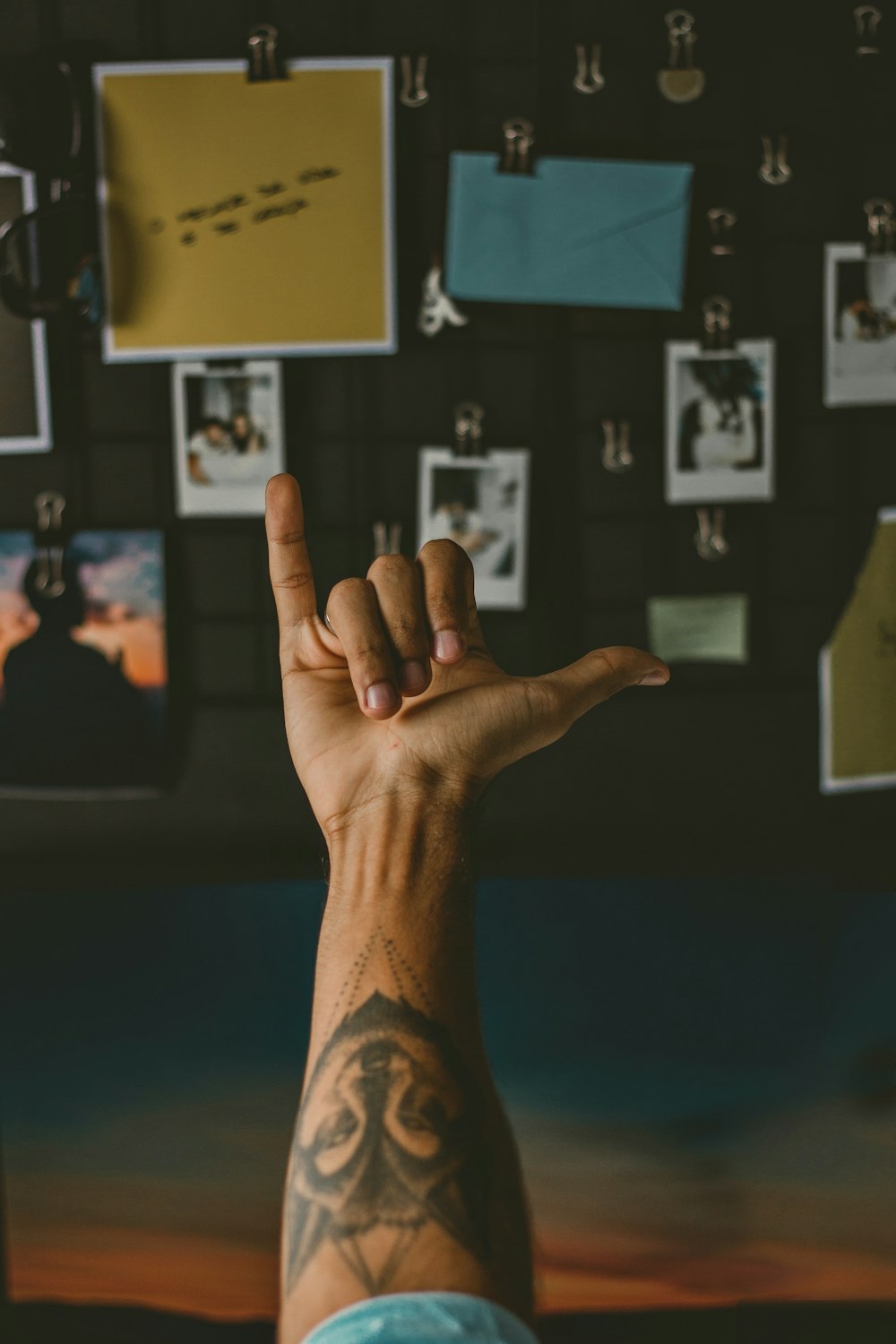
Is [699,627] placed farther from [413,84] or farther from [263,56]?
[263,56]

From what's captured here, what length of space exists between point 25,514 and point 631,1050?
94cm

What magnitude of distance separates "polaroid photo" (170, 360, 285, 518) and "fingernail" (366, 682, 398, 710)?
18.6 inches

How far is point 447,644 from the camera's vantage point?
0.57 m

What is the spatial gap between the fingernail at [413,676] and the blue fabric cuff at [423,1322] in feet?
1.14

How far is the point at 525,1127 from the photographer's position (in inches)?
39.6

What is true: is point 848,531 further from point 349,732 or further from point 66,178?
point 66,178

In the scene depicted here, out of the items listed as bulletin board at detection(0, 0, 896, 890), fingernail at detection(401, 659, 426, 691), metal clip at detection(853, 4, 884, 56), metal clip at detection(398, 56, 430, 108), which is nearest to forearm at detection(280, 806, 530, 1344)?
fingernail at detection(401, 659, 426, 691)

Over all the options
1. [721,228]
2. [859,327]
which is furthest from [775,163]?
[859,327]

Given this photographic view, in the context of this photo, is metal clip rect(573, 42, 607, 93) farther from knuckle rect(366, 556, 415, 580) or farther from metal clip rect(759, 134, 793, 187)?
knuckle rect(366, 556, 415, 580)

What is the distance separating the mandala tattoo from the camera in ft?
1.65

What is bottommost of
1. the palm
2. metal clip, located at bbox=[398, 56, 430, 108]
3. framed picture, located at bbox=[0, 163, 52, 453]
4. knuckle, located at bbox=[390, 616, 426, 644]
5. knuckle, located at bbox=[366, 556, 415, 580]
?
the palm

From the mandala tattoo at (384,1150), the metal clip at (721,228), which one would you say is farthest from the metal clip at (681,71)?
the mandala tattoo at (384,1150)

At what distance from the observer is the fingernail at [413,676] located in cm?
56

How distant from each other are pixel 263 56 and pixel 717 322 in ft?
1.81
